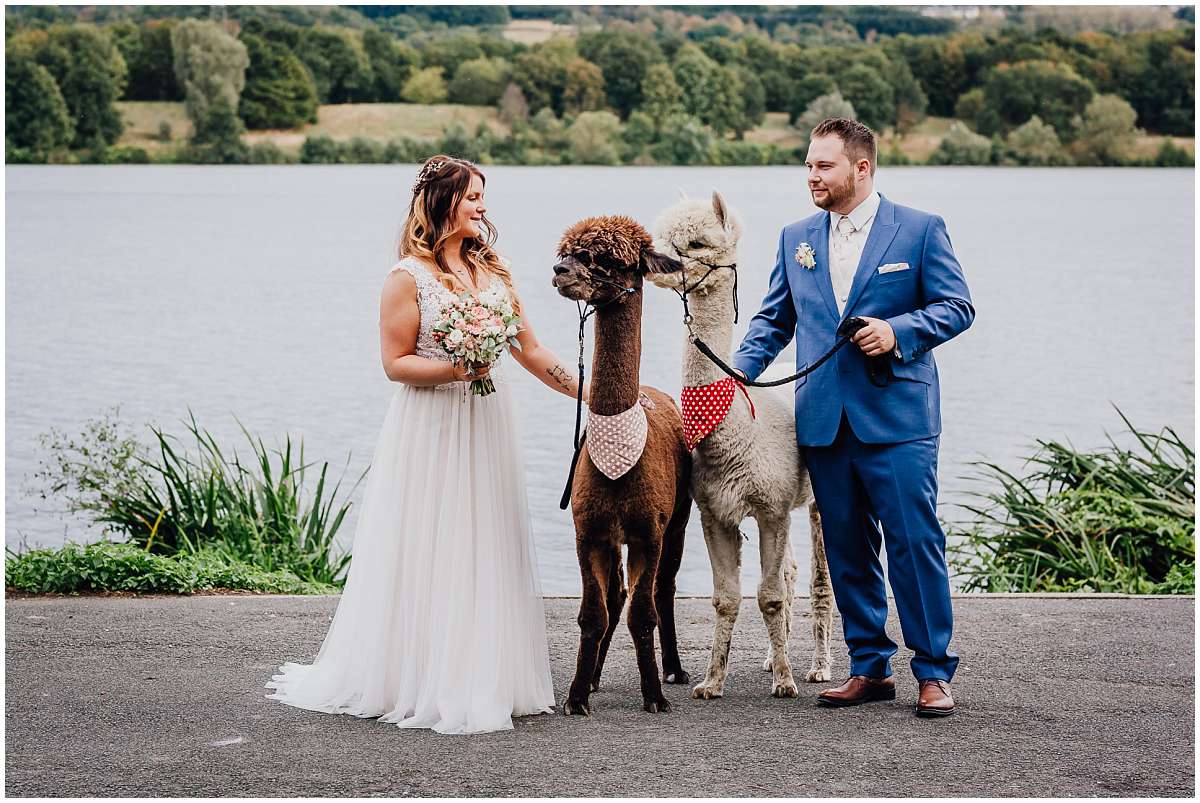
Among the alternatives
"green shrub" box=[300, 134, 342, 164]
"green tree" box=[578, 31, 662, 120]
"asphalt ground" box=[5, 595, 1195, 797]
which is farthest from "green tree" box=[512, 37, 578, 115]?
"asphalt ground" box=[5, 595, 1195, 797]

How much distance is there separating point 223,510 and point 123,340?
19.2 meters

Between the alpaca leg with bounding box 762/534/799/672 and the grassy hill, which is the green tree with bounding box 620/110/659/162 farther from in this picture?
the alpaca leg with bounding box 762/534/799/672

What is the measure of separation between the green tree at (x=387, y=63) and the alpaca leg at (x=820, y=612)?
3768cm

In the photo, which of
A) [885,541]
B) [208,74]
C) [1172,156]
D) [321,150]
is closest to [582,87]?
[321,150]

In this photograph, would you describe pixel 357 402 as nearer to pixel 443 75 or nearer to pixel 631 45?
pixel 443 75

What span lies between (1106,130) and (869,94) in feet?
30.0

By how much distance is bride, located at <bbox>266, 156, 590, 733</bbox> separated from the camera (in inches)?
220

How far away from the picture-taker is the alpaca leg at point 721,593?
5.86m

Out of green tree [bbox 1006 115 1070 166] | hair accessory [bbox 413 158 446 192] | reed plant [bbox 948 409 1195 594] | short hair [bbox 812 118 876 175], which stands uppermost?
green tree [bbox 1006 115 1070 166]

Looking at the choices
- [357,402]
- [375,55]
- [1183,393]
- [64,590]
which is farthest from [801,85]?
[64,590]

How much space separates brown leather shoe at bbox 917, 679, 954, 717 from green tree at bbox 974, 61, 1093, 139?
45129mm

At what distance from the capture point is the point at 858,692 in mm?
5816

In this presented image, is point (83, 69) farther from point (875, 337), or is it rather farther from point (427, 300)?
point (875, 337)

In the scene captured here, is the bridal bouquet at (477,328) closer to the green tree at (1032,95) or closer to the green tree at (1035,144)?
the green tree at (1032,95)
